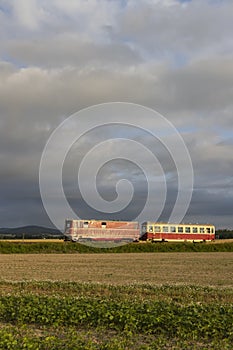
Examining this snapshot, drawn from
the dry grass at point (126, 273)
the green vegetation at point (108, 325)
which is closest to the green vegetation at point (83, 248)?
the dry grass at point (126, 273)

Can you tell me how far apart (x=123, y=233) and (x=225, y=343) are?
233ft

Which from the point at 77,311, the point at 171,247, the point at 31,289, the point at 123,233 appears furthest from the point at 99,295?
the point at 123,233

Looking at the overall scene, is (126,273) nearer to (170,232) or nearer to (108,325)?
(108,325)

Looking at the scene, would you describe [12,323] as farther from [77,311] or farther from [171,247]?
[171,247]

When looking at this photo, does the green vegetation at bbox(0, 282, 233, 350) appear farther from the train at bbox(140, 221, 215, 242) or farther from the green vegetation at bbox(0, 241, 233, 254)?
the train at bbox(140, 221, 215, 242)

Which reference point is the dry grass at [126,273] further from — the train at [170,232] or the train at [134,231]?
the train at [170,232]

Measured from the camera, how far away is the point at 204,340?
11.3m

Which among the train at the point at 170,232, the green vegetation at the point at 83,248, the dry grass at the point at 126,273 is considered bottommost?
the dry grass at the point at 126,273

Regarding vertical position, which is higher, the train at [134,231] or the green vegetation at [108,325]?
the train at [134,231]

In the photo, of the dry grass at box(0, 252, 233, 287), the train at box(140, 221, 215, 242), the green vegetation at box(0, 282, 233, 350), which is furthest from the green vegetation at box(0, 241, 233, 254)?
the green vegetation at box(0, 282, 233, 350)

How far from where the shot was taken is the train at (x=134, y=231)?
78.6m

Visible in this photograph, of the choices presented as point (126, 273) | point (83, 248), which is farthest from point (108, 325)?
point (83, 248)

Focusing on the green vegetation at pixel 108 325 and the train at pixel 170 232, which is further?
the train at pixel 170 232

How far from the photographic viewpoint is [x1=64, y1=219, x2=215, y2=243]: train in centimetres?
7862
